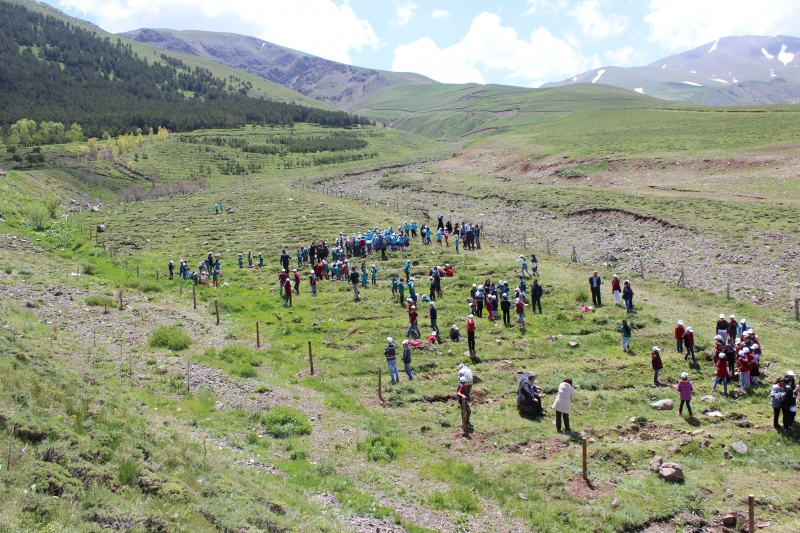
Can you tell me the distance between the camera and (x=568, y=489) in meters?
13.0

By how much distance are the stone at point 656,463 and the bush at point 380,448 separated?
6122mm

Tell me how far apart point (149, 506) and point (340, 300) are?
20.1 metres

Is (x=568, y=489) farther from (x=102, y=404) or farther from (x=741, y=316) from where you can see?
(x=741, y=316)

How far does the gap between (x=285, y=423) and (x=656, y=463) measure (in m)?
9.65

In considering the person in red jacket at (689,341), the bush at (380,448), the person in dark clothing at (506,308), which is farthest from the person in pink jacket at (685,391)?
the person in dark clothing at (506,308)

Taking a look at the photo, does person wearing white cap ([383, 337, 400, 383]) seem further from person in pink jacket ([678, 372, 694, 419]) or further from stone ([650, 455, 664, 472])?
person in pink jacket ([678, 372, 694, 419])

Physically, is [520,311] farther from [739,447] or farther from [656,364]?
[739,447]

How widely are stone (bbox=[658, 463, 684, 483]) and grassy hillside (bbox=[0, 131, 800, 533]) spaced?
162 mm

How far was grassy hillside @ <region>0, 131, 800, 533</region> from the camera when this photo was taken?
10.5 metres

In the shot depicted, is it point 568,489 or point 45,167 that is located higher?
point 45,167

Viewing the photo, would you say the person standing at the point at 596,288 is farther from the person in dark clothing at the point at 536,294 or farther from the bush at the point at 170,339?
the bush at the point at 170,339

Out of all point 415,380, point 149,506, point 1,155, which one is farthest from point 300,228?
point 1,155

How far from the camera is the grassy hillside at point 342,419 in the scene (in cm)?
1052

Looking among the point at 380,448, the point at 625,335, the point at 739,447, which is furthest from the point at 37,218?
the point at 739,447
